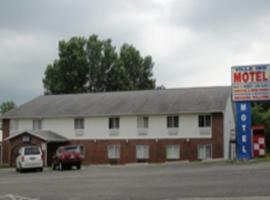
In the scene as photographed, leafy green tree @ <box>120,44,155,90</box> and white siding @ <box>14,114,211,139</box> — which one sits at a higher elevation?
leafy green tree @ <box>120,44,155,90</box>

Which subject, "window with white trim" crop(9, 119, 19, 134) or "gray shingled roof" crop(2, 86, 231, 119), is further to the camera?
"window with white trim" crop(9, 119, 19, 134)

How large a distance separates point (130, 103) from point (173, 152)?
7.08 metres

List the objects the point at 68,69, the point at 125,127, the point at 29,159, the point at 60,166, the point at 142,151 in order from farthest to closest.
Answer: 1. the point at 68,69
2. the point at 125,127
3. the point at 142,151
4. the point at 60,166
5. the point at 29,159

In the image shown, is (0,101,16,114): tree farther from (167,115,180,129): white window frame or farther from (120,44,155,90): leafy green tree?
(167,115,180,129): white window frame

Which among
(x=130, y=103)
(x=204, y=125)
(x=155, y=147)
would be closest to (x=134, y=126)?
(x=155, y=147)

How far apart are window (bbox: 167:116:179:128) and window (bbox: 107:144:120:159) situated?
5.50 metres

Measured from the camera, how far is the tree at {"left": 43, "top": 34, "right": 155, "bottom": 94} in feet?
241

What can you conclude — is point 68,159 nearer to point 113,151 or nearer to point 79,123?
point 113,151

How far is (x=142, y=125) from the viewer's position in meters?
48.7

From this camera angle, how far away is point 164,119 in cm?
4788

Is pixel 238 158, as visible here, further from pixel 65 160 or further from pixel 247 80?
pixel 65 160

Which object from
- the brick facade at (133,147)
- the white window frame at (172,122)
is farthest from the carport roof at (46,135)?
the white window frame at (172,122)

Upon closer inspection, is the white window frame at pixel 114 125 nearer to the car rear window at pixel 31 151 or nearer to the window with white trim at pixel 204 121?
the window with white trim at pixel 204 121

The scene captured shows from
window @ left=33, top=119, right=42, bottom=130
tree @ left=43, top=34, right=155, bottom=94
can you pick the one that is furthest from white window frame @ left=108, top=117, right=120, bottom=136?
tree @ left=43, top=34, right=155, bottom=94
